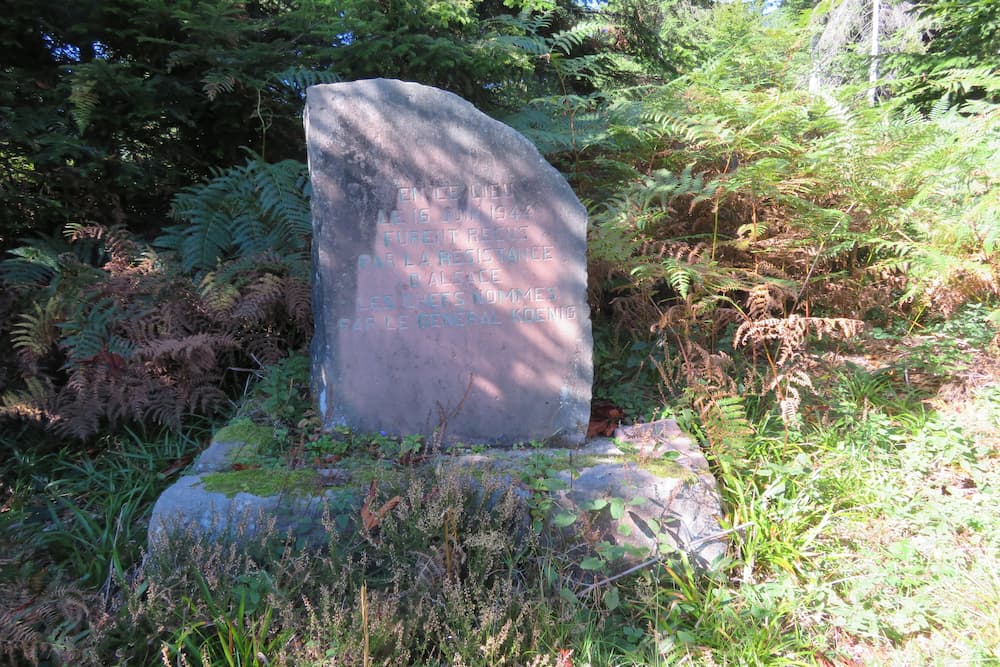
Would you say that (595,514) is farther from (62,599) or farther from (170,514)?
(62,599)

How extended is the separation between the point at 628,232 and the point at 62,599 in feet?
9.43

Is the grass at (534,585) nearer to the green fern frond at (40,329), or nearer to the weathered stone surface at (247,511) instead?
the weathered stone surface at (247,511)

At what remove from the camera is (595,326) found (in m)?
3.79

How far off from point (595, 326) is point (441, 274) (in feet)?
4.34

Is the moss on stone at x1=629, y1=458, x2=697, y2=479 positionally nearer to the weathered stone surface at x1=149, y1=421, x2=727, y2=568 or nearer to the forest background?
the weathered stone surface at x1=149, y1=421, x2=727, y2=568

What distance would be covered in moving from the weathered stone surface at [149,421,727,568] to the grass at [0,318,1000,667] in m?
0.09

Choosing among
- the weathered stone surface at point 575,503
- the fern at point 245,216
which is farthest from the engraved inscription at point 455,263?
the fern at point 245,216

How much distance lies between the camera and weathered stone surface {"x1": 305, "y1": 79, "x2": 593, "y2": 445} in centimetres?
276

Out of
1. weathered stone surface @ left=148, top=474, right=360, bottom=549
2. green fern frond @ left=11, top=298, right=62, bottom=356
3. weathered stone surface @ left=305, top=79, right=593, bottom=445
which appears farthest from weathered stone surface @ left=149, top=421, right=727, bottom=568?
green fern frond @ left=11, top=298, right=62, bottom=356

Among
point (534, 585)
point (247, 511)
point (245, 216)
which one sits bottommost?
point (534, 585)

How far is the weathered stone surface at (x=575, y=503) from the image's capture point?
88.4 inches

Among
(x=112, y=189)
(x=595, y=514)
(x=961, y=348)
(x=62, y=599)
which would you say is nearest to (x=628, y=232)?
(x=595, y=514)

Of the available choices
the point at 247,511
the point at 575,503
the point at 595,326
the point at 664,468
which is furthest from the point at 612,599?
the point at 595,326

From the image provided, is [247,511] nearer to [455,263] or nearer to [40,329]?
[455,263]
